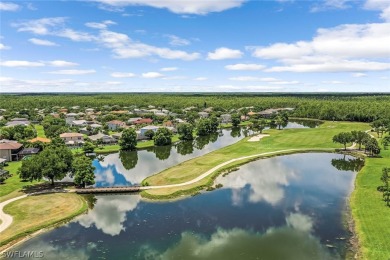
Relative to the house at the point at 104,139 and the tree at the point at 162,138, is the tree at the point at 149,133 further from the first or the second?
the house at the point at 104,139

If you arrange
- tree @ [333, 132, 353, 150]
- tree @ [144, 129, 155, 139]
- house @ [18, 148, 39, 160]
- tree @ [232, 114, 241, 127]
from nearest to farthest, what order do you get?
house @ [18, 148, 39, 160]
tree @ [333, 132, 353, 150]
tree @ [144, 129, 155, 139]
tree @ [232, 114, 241, 127]

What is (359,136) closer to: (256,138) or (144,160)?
(256,138)

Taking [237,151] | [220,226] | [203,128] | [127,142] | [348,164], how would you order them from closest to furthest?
[220,226]
[348,164]
[237,151]
[127,142]
[203,128]

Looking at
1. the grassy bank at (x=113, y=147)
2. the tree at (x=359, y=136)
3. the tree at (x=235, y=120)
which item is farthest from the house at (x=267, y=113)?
the tree at (x=359, y=136)

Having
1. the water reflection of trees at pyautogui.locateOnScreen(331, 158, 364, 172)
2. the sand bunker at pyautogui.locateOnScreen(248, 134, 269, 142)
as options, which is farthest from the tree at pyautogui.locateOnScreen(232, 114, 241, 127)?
the water reflection of trees at pyautogui.locateOnScreen(331, 158, 364, 172)

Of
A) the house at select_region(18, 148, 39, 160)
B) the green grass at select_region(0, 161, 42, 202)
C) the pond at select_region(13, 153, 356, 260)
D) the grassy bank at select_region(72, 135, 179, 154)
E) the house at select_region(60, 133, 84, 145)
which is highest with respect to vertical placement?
the house at select_region(60, 133, 84, 145)

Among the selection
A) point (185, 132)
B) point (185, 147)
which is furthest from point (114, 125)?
point (185, 147)

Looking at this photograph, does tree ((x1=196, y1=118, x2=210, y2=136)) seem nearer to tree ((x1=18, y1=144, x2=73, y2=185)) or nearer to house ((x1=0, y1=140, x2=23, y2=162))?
house ((x1=0, y1=140, x2=23, y2=162))
